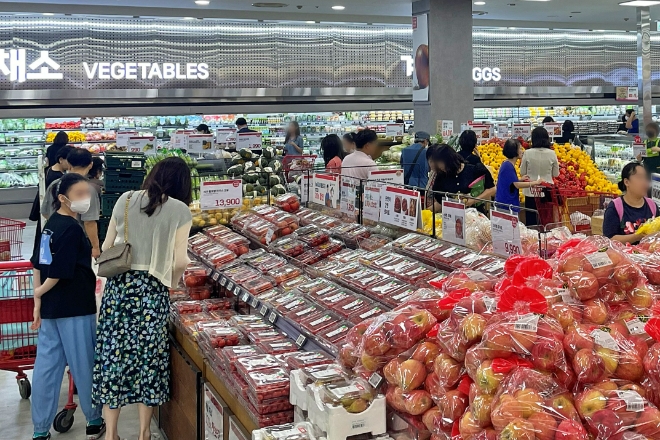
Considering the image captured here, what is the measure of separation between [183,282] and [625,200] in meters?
2.96

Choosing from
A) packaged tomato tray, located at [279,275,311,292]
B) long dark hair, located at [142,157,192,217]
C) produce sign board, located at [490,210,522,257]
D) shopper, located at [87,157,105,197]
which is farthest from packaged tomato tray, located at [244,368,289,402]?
shopper, located at [87,157,105,197]

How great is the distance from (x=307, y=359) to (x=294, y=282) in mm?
1022

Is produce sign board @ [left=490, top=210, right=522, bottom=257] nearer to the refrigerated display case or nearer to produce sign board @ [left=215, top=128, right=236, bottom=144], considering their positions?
the refrigerated display case

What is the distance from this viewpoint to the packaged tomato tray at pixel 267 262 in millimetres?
4381

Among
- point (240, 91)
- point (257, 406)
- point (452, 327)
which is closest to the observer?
point (452, 327)

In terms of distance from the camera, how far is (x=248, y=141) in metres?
11.5

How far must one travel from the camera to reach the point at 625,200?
493cm

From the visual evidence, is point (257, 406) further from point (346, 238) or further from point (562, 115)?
point (562, 115)

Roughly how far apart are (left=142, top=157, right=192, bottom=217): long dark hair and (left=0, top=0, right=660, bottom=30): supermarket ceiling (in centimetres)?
839

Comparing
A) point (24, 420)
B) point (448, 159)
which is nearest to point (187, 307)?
point (24, 420)

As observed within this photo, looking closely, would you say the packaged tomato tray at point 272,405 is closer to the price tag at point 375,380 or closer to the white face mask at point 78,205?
the price tag at point 375,380

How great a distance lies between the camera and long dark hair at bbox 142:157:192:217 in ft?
13.0

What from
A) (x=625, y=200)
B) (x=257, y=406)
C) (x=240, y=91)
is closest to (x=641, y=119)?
(x=240, y=91)

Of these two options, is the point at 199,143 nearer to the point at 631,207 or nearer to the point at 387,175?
the point at 387,175
